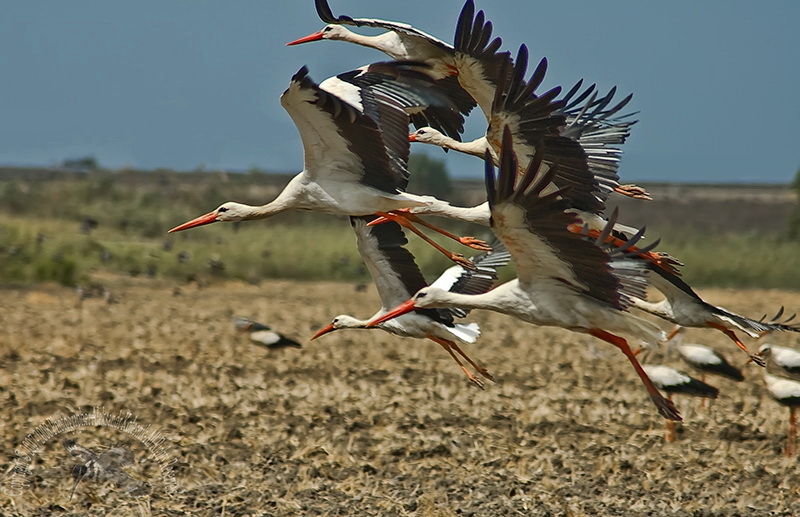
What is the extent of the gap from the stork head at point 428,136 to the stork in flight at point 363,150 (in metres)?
0.62

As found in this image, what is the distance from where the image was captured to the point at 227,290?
2470 centimetres

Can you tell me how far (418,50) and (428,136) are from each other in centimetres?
84

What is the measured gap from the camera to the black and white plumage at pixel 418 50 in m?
7.48

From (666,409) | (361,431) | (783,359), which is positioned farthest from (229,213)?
(783,359)

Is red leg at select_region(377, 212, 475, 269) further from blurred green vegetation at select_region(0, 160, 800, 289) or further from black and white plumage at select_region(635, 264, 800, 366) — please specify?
blurred green vegetation at select_region(0, 160, 800, 289)

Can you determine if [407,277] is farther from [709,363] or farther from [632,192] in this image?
[709,363]

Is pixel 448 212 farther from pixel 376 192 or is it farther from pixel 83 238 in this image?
pixel 83 238

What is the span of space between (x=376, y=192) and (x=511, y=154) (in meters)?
1.80

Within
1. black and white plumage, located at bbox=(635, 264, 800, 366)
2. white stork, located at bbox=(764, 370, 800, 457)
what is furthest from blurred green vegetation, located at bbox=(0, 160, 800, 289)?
black and white plumage, located at bbox=(635, 264, 800, 366)

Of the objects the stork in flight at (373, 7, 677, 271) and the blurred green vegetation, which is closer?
the stork in flight at (373, 7, 677, 271)

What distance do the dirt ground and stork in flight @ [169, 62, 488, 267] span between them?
1809 mm

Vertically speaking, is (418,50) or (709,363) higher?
(418,50)

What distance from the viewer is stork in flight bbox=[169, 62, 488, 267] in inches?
284

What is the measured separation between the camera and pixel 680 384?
34.6 ft
